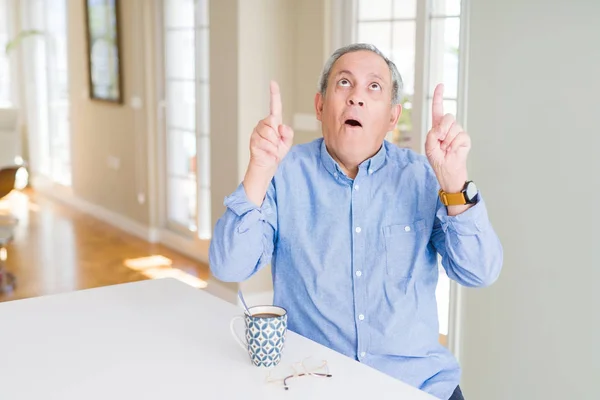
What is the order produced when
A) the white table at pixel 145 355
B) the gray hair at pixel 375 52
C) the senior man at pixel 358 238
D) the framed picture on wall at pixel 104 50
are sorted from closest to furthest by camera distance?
the white table at pixel 145 355 < the senior man at pixel 358 238 < the gray hair at pixel 375 52 < the framed picture on wall at pixel 104 50

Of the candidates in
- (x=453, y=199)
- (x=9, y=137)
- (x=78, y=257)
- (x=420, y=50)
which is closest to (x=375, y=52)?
(x=453, y=199)

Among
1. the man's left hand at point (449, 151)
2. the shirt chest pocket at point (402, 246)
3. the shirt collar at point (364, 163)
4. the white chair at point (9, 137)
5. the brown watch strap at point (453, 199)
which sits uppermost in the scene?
the man's left hand at point (449, 151)

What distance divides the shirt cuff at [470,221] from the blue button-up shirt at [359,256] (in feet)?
0.16

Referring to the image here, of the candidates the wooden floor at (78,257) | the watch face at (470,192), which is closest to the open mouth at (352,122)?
the watch face at (470,192)

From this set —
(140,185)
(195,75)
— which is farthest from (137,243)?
(195,75)

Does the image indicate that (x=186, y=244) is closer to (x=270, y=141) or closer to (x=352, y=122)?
(x=352, y=122)

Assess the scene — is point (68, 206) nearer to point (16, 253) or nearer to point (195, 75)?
point (16, 253)

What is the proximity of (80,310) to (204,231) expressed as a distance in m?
3.58

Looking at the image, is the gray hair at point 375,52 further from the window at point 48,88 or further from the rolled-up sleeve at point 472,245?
the window at point 48,88

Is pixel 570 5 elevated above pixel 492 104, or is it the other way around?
pixel 570 5

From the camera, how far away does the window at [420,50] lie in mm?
3438

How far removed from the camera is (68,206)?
765 centimetres

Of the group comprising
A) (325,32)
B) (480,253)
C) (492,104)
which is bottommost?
(480,253)

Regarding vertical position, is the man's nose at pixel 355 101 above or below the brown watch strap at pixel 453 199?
above
